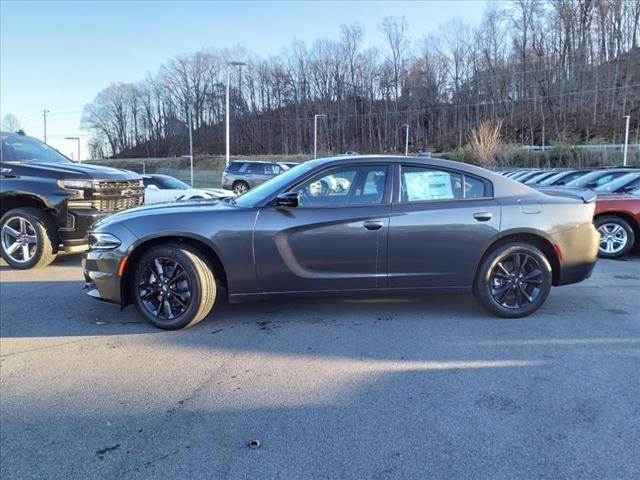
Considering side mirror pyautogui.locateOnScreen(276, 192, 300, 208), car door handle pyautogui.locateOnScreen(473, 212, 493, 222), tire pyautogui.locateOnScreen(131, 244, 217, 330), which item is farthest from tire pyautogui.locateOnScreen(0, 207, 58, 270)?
car door handle pyautogui.locateOnScreen(473, 212, 493, 222)

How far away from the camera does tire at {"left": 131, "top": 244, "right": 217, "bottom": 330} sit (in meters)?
4.43

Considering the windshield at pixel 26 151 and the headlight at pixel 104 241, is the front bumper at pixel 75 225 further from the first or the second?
the headlight at pixel 104 241

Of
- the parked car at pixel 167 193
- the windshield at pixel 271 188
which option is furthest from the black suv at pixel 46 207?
the parked car at pixel 167 193

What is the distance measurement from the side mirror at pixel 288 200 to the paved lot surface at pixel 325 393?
3.78 ft

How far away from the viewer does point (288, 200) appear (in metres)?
4.43

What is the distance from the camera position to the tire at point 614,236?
842 cm

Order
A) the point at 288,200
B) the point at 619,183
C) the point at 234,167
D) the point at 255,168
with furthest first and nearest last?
1. the point at 234,167
2. the point at 255,168
3. the point at 619,183
4. the point at 288,200

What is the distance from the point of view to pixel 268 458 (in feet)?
8.23

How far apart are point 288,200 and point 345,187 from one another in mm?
582

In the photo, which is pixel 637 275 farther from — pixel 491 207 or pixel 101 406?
pixel 101 406

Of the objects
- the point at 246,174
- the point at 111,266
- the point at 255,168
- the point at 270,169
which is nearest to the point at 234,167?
the point at 246,174

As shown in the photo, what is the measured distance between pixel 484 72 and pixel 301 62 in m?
33.0

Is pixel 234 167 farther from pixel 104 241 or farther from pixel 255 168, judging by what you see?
pixel 104 241

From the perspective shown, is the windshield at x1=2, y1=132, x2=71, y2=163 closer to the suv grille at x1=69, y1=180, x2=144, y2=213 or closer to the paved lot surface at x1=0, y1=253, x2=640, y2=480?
the suv grille at x1=69, y1=180, x2=144, y2=213
